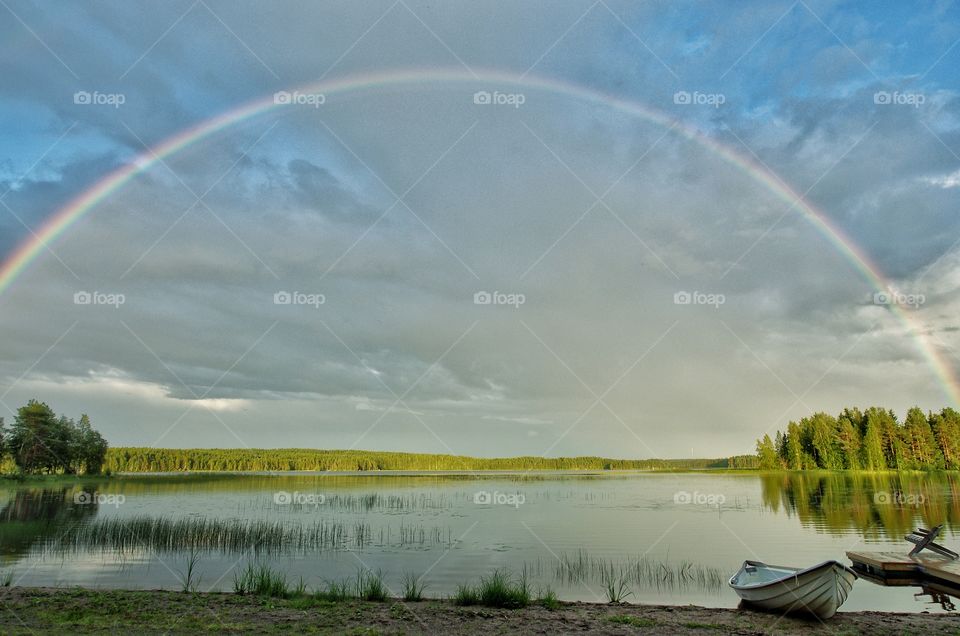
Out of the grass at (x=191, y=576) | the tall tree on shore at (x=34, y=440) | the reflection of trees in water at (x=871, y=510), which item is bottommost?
the grass at (x=191, y=576)

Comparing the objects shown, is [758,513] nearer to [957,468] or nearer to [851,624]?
[851,624]

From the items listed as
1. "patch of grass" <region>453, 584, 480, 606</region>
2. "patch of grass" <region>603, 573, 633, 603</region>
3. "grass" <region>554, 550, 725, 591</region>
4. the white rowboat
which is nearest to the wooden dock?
"grass" <region>554, 550, 725, 591</region>

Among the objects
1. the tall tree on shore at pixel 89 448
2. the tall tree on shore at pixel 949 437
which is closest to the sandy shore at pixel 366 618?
the tall tree on shore at pixel 89 448

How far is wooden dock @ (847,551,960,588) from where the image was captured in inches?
613

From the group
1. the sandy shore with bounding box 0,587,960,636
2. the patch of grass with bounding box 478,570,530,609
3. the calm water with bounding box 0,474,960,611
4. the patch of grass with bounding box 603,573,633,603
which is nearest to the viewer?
the sandy shore with bounding box 0,587,960,636

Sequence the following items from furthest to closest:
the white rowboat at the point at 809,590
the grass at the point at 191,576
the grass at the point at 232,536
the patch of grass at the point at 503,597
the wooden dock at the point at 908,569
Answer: the grass at the point at 232,536, the wooden dock at the point at 908,569, the grass at the point at 191,576, the patch of grass at the point at 503,597, the white rowboat at the point at 809,590

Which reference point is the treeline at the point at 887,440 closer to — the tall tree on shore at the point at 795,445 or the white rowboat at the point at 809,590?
the tall tree on shore at the point at 795,445

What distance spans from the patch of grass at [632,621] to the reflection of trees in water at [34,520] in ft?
69.4

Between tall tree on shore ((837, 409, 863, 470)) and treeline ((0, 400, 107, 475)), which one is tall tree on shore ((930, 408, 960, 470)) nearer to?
tall tree on shore ((837, 409, 863, 470))

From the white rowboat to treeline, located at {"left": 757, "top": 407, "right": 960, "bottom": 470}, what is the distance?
304 ft

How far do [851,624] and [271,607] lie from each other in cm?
1190

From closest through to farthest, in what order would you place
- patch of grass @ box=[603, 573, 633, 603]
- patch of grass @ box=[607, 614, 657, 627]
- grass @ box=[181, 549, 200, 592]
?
patch of grass @ box=[607, 614, 657, 627], patch of grass @ box=[603, 573, 633, 603], grass @ box=[181, 549, 200, 592]

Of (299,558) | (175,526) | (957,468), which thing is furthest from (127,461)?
(957,468)

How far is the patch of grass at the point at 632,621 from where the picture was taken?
1134cm
